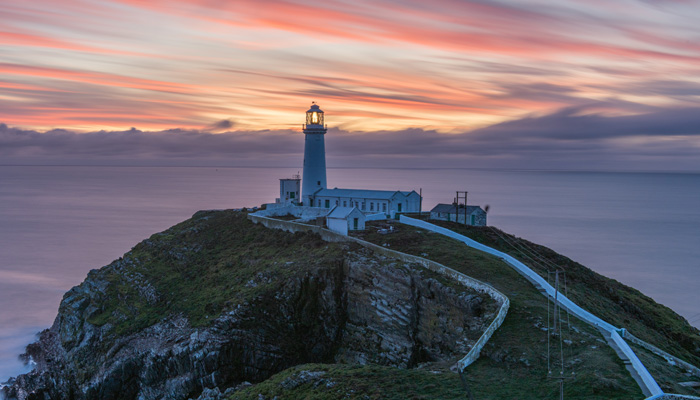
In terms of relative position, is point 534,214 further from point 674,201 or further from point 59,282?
point 59,282

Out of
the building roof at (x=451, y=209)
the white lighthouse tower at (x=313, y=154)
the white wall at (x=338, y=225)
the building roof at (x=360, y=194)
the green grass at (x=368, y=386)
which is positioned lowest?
the green grass at (x=368, y=386)

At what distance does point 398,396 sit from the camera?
19.6 meters

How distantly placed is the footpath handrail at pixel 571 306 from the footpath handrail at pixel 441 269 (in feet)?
12.3

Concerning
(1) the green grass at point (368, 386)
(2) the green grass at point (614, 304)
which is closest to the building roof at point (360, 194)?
(2) the green grass at point (614, 304)

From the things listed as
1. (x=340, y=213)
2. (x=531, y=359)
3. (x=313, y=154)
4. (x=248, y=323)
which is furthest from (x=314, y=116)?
(x=531, y=359)

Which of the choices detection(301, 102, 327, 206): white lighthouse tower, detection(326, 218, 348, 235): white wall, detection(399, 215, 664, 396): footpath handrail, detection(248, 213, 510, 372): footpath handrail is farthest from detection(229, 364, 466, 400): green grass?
detection(301, 102, 327, 206): white lighthouse tower

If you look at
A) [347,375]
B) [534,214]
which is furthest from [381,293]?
[534,214]

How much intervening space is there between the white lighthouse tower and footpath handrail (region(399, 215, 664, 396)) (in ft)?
42.1

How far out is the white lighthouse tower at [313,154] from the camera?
5775cm

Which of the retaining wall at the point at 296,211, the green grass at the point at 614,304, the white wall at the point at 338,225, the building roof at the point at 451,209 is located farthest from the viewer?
the retaining wall at the point at 296,211

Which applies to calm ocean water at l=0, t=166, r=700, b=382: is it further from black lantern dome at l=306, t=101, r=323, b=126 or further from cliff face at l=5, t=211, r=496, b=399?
→ black lantern dome at l=306, t=101, r=323, b=126

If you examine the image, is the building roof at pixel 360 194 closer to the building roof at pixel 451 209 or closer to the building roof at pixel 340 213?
the building roof at pixel 451 209

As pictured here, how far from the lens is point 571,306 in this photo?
1121 inches

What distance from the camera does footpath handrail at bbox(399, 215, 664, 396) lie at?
62.1 ft
